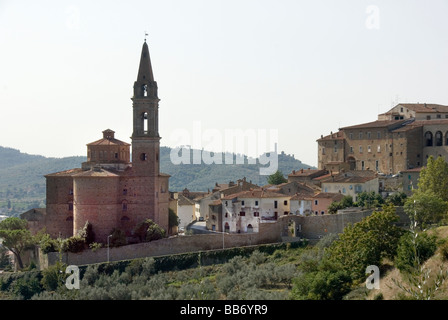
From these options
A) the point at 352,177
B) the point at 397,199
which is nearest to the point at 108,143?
the point at 352,177

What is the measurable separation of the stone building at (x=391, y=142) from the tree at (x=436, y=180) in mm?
9022

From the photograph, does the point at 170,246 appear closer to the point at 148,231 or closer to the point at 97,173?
the point at 148,231

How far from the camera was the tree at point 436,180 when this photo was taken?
180ft

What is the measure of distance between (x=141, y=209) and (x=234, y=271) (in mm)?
10176

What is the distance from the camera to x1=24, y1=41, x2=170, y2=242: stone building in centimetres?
5566

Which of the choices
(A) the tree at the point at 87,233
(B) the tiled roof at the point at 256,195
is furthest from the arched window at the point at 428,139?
(A) the tree at the point at 87,233

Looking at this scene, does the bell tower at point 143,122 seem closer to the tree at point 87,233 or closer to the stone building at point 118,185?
the stone building at point 118,185

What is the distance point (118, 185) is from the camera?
56.6 meters

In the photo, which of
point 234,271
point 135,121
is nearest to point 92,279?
point 234,271

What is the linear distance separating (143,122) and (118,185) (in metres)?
5.29

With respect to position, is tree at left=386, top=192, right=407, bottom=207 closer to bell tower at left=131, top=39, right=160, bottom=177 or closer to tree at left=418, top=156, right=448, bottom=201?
tree at left=418, top=156, right=448, bottom=201

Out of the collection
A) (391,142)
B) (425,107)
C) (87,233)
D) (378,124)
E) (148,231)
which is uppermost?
(425,107)
